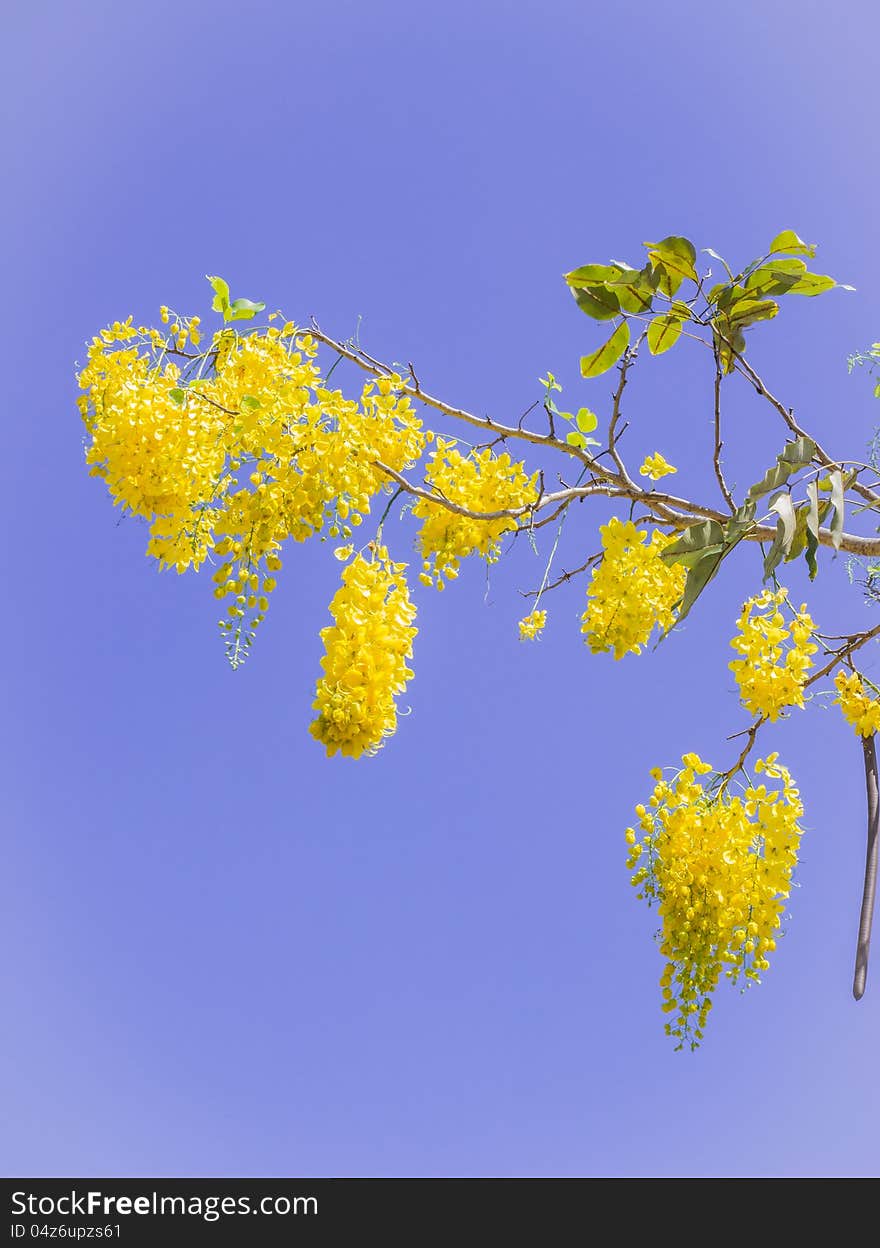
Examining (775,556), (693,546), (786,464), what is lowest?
(775,556)

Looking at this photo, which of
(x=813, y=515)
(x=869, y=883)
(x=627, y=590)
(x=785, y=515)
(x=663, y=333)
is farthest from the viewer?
(x=627, y=590)

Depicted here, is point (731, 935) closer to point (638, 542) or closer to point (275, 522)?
point (638, 542)

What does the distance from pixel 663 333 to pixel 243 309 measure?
51.3 inches

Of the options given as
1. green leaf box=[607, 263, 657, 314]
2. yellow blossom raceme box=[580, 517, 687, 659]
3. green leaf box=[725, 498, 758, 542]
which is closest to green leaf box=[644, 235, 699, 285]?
green leaf box=[607, 263, 657, 314]

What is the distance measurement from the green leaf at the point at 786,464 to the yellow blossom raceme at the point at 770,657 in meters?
1.05

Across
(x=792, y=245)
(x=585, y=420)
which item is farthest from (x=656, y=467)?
(x=792, y=245)

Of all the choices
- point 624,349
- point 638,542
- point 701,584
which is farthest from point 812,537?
point 638,542

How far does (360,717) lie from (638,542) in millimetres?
1365

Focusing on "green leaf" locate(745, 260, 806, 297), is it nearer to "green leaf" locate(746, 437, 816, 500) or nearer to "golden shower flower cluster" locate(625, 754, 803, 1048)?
"green leaf" locate(746, 437, 816, 500)

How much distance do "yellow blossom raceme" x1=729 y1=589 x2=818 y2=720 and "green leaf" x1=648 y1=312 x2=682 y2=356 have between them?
1072 millimetres

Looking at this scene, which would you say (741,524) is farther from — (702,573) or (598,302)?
(598,302)

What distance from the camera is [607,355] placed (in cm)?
248

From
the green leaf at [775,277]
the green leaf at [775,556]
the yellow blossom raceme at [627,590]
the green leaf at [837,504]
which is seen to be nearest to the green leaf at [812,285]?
the green leaf at [775,277]

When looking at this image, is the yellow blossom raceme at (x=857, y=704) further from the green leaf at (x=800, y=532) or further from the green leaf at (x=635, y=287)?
the green leaf at (x=635, y=287)
